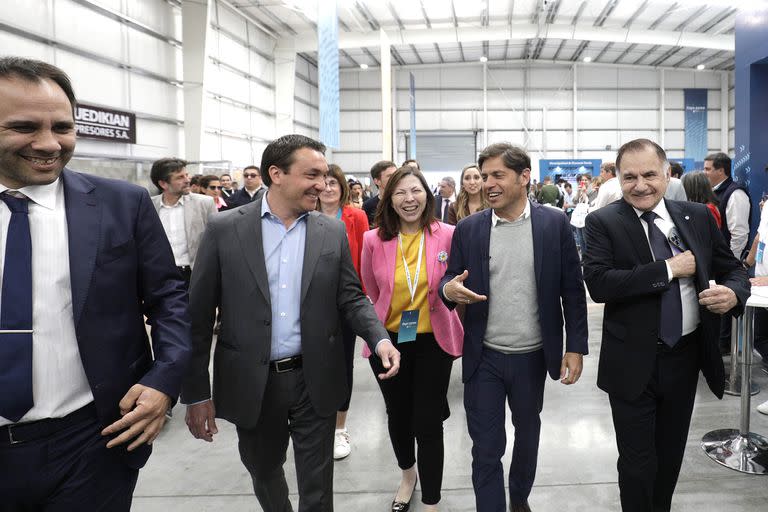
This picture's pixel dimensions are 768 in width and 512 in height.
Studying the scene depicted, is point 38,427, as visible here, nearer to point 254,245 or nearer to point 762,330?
point 254,245

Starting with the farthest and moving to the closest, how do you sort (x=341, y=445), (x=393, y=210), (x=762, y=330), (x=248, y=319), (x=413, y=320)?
(x=762, y=330), (x=341, y=445), (x=393, y=210), (x=413, y=320), (x=248, y=319)

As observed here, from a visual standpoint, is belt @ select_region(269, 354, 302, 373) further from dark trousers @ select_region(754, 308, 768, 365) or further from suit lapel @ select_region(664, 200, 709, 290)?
dark trousers @ select_region(754, 308, 768, 365)

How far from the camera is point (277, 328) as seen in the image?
1857mm

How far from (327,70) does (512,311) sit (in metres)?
9.14

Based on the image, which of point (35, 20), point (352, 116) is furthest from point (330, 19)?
point (352, 116)

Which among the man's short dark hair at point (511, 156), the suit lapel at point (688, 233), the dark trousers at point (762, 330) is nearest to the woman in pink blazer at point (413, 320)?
the man's short dark hair at point (511, 156)

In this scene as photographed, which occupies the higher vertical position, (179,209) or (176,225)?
(179,209)

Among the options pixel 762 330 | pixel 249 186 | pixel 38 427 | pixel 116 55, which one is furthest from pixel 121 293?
pixel 116 55

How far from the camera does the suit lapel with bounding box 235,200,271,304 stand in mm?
1820

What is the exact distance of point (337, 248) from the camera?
6.44 feet

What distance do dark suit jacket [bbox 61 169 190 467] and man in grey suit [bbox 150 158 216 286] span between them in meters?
2.96

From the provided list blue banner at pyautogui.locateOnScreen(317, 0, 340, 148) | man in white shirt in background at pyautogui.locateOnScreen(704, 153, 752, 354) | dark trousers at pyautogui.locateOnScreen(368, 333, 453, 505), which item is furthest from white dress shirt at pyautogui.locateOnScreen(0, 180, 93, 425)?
blue banner at pyautogui.locateOnScreen(317, 0, 340, 148)

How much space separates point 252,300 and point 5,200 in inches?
Result: 30.7

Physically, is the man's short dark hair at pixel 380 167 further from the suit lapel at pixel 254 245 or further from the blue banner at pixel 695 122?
the blue banner at pixel 695 122
